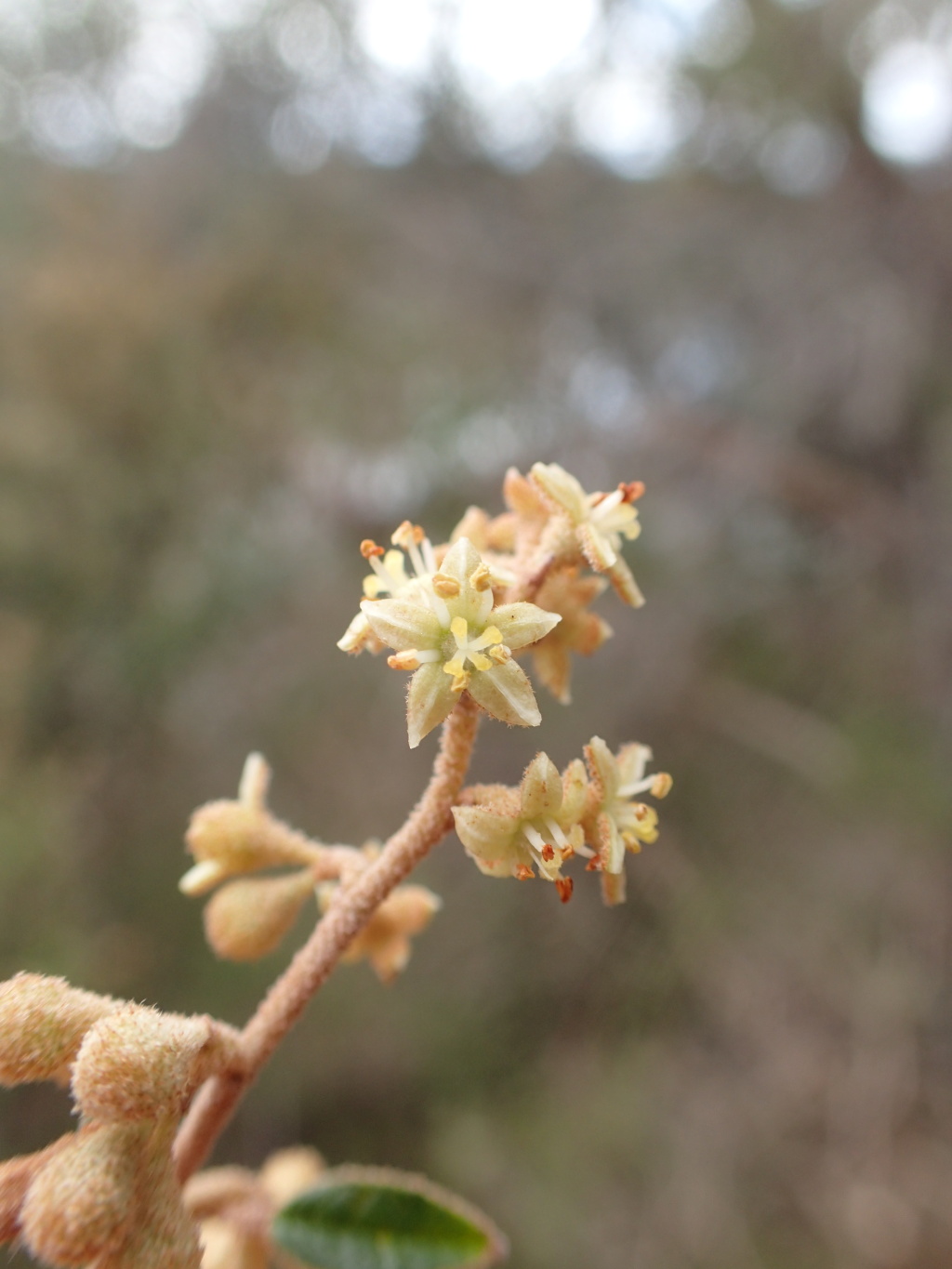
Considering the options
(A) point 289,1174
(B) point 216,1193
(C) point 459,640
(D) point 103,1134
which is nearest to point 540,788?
(C) point 459,640

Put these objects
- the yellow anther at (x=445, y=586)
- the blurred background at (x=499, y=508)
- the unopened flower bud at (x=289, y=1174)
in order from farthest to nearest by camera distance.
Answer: the blurred background at (x=499, y=508)
the unopened flower bud at (x=289, y=1174)
the yellow anther at (x=445, y=586)

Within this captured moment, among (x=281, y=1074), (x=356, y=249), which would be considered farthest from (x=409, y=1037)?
(x=356, y=249)

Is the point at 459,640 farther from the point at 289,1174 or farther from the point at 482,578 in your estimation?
the point at 289,1174

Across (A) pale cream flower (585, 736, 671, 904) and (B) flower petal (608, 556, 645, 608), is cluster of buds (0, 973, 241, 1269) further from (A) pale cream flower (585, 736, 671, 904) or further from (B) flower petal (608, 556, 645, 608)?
(B) flower petal (608, 556, 645, 608)

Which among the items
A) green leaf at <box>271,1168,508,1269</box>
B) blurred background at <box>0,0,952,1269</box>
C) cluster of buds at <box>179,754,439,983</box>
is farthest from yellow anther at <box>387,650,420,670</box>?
blurred background at <box>0,0,952,1269</box>

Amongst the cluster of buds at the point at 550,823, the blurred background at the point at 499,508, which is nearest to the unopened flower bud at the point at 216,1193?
the cluster of buds at the point at 550,823

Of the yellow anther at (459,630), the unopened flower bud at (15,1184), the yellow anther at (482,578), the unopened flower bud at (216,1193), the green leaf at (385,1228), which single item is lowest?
the green leaf at (385,1228)

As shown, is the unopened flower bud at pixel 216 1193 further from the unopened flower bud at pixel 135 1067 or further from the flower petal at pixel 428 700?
the flower petal at pixel 428 700

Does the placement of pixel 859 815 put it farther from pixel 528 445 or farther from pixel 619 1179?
pixel 528 445
